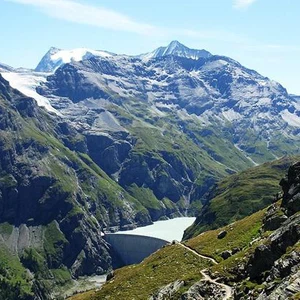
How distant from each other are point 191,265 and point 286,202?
840 inches

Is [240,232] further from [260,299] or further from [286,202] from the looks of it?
[260,299]

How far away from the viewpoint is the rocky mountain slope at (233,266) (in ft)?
187

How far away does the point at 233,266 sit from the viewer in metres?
73.9

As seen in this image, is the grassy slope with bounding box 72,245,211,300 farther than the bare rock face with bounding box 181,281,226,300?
Yes

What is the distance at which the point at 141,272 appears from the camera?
100625 mm

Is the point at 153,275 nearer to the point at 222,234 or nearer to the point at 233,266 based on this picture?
the point at 222,234

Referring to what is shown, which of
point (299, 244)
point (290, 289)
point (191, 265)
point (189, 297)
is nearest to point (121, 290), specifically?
point (191, 265)

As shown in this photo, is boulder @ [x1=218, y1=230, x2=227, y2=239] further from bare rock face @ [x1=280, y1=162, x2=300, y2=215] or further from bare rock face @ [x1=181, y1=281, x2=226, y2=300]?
bare rock face @ [x1=181, y1=281, x2=226, y2=300]

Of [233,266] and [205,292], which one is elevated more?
[233,266]

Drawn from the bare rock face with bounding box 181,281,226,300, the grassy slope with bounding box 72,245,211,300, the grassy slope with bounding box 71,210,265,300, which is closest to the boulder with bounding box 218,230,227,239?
the grassy slope with bounding box 71,210,265,300

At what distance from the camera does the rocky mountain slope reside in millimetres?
57031

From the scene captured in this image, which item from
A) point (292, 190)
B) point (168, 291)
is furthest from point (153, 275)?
point (292, 190)

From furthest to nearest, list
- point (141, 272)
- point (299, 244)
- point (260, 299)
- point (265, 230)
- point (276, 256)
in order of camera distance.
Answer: point (141, 272)
point (265, 230)
point (276, 256)
point (299, 244)
point (260, 299)

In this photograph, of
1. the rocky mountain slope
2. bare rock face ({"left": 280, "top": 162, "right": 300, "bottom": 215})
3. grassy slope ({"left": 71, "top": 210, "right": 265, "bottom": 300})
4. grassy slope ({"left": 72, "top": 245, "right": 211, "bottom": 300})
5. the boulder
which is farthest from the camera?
the boulder
